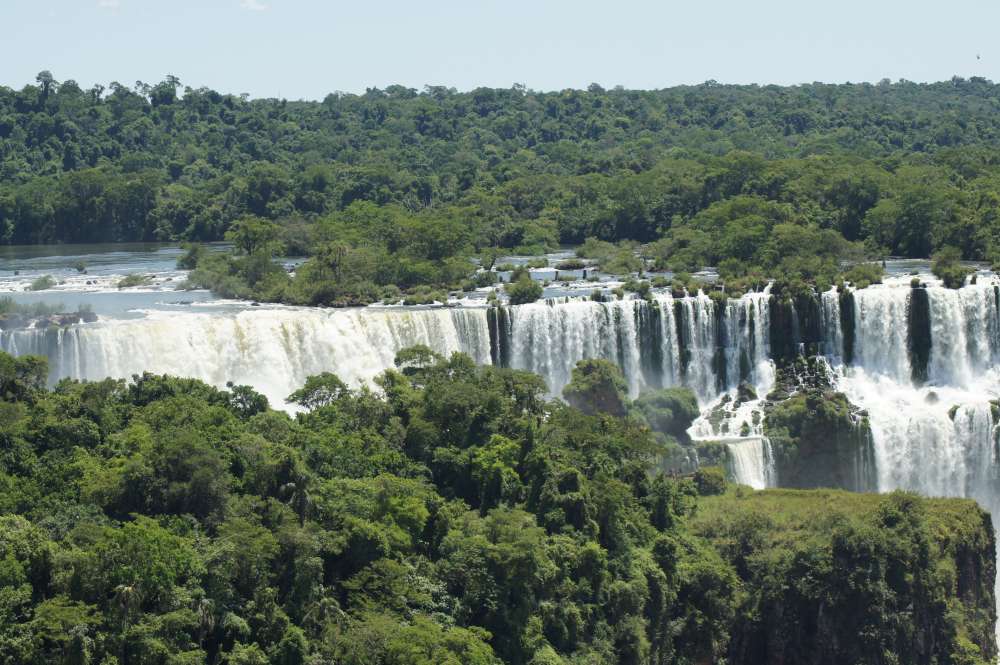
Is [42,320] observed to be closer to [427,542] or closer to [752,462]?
[427,542]

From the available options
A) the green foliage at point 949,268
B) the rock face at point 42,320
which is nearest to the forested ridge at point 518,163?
the green foliage at point 949,268

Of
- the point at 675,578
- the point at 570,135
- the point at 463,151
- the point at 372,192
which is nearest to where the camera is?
the point at 675,578

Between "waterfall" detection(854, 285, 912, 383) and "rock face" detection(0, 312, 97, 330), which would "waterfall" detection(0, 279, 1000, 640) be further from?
"rock face" detection(0, 312, 97, 330)

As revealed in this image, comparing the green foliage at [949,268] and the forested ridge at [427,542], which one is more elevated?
the green foliage at [949,268]

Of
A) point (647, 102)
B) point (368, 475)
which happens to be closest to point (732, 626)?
point (368, 475)

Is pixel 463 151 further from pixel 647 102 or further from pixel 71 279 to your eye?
pixel 71 279

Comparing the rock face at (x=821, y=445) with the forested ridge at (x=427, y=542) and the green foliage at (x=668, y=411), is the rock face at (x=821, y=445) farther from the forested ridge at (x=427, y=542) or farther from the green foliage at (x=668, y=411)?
the forested ridge at (x=427, y=542)
